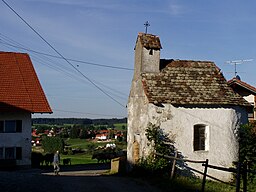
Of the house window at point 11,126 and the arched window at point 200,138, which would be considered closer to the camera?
the arched window at point 200,138

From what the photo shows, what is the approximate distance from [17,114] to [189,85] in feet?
39.9

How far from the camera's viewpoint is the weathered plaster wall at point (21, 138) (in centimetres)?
2589

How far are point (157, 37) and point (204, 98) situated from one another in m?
4.66

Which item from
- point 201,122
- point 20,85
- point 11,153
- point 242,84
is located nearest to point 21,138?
point 11,153

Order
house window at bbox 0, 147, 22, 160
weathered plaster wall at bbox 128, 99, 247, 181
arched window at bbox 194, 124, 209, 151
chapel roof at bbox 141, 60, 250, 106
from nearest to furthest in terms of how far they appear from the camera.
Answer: weathered plaster wall at bbox 128, 99, 247, 181, chapel roof at bbox 141, 60, 250, 106, arched window at bbox 194, 124, 209, 151, house window at bbox 0, 147, 22, 160

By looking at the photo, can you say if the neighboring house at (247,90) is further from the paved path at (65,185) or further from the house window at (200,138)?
the paved path at (65,185)

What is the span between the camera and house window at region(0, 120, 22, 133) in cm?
2592

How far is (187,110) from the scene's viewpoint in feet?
64.5

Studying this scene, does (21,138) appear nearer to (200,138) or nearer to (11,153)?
(11,153)

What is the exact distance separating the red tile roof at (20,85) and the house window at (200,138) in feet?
36.6

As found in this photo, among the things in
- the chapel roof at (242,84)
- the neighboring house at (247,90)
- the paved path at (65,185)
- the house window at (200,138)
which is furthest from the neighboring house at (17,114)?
the neighboring house at (247,90)

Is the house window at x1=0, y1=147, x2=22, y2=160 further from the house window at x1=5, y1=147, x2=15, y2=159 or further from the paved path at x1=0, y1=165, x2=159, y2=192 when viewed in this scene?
the paved path at x1=0, y1=165, x2=159, y2=192

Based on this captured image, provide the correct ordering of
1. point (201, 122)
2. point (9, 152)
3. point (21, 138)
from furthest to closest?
1. point (21, 138)
2. point (9, 152)
3. point (201, 122)

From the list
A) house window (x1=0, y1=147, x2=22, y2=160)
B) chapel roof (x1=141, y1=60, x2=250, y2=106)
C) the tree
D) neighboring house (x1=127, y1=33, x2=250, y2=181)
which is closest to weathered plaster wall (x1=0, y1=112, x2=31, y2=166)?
house window (x1=0, y1=147, x2=22, y2=160)
